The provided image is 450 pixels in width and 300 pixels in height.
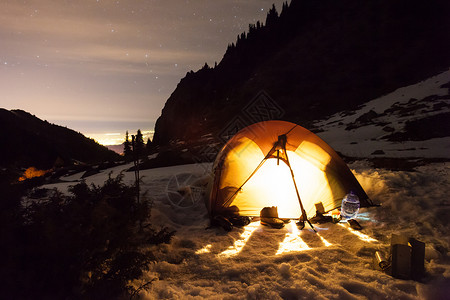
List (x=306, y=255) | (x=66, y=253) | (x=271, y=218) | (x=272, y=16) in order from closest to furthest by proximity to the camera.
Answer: (x=66, y=253) → (x=306, y=255) → (x=271, y=218) → (x=272, y=16)

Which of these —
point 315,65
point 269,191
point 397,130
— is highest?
point 315,65

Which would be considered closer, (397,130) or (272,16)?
(397,130)

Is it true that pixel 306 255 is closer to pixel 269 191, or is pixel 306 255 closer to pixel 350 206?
pixel 269 191

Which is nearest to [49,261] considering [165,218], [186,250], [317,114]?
[186,250]

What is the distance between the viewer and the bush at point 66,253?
8.00ft

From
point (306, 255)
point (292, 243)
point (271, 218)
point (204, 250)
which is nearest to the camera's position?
point (306, 255)

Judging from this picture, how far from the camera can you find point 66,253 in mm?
2584

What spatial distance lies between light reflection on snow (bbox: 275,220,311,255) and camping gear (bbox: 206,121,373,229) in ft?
3.12

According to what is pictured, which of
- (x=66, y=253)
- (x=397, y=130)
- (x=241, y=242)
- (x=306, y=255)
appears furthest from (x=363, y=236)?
(x=397, y=130)

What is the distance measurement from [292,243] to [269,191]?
198 cm

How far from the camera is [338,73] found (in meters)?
60.2

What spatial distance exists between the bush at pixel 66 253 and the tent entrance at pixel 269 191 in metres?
3.94

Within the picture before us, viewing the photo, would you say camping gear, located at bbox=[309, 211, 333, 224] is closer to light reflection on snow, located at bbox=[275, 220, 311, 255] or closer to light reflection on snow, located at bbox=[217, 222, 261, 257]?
light reflection on snow, located at bbox=[275, 220, 311, 255]

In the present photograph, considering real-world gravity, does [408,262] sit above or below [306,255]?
above
